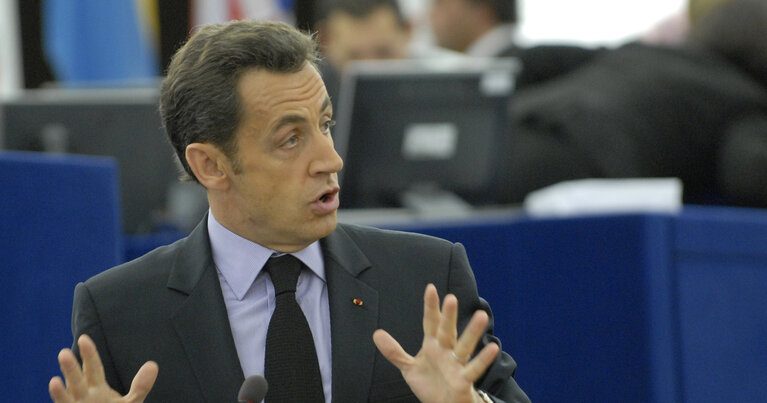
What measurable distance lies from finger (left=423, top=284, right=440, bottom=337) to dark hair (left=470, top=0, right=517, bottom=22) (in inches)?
203

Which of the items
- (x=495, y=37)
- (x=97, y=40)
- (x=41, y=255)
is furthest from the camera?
(x=97, y=40)

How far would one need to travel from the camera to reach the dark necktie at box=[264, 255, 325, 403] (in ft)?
6.90

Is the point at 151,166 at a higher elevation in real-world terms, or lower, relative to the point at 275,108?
lower

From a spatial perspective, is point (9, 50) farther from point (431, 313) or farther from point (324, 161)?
point (431, 313)

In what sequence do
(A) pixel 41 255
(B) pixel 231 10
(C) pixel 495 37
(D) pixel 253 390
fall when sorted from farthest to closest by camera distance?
(B) pixel 231 10 → (C) pixel 495 37 → (A) pixel 41 255 → (D) pixel 253 390

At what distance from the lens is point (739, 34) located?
20.1 ft

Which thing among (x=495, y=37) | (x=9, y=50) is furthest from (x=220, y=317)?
(x=9, y=50)

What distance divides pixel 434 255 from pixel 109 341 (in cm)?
60

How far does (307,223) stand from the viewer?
2195 millimetres

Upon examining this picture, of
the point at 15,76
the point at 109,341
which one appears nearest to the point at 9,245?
the point at 109,341

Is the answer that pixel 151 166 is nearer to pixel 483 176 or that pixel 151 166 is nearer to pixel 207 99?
pixel 483 176

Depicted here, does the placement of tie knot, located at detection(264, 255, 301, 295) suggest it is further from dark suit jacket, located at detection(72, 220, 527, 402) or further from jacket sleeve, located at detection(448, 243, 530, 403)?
jacket sleeve, located at detection(448, 243, 530, 403)

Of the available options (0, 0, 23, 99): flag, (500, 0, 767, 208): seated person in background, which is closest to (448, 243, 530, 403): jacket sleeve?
(500, 0, 767, 208): seated person in background

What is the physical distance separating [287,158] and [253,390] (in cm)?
49
